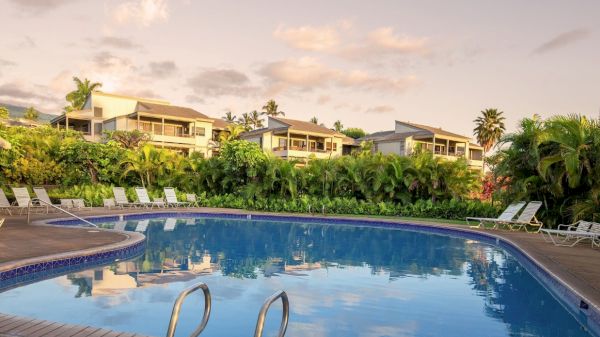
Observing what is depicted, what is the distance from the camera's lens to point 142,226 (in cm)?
1552

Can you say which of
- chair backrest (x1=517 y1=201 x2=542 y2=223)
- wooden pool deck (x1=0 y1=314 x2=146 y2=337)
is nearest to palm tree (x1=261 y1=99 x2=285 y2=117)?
chair backrest (x1=517 y1=201 x2=542 y2=223)

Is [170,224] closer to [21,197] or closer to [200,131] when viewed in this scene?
[21,197]

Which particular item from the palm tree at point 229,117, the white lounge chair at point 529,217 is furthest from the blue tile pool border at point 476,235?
the palm tree at point 229,117

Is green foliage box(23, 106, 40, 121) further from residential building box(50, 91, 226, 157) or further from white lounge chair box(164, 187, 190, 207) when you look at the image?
white lounge chair box(164, 187, 190, 207)

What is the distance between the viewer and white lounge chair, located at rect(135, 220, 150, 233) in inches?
571

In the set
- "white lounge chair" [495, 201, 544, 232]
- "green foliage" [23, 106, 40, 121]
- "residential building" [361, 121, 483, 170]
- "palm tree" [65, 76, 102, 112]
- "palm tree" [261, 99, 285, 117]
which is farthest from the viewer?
"palm tree" [261, 99, 285, 117]

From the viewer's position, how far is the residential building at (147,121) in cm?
3875

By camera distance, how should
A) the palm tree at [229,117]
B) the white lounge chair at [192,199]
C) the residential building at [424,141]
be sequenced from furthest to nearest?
the palm tree at [229,117], the residential building at [424,141], the white lounge chair at [192,199]

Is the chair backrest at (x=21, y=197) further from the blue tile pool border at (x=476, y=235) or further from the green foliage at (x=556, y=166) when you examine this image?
the green foliage at (x=556, y=166)

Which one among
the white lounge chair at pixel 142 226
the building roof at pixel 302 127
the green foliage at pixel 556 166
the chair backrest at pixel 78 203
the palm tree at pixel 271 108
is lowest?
the white lounge chair at pixel 142 226

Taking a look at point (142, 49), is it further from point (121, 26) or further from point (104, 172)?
point (104, 172)

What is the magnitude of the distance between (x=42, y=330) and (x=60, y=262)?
389 centimetres

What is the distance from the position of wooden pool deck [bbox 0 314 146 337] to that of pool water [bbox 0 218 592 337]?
118 cm

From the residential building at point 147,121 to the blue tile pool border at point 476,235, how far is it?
20.7 m
